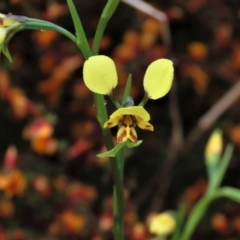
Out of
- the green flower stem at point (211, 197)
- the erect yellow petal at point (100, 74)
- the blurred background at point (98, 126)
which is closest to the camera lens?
the erect yellow petal at point (100, 74)

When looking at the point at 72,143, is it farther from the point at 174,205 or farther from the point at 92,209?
the point at 174,205

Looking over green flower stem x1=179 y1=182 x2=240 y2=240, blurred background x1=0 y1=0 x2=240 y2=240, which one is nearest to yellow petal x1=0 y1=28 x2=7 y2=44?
green flower stem x1=179 y1=182 x2=240 y2=240

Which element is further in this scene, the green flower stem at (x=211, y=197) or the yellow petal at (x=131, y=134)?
the green flower stem at (x=211, y=197)

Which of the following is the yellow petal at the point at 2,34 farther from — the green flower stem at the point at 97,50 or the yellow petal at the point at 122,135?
the yellow petal at the point at 122,135

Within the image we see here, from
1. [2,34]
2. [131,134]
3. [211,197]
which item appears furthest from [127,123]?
[211,197]

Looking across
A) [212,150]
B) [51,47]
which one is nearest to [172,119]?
[51,47]

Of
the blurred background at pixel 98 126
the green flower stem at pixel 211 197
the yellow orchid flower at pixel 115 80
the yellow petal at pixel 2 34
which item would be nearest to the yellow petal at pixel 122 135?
the yellow orchid flower at pixel 115 80

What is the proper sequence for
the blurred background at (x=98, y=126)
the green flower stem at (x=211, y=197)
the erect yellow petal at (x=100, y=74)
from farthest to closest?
the blurred background at (x=98, y=126) → the green flower stem at (x=211, y=197) → the erect yellow petal at (x=100, y=74)

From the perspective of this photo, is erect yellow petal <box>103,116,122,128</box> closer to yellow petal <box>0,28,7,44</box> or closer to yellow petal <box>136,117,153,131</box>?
yellow petal <box>136,117,153,131</box>
